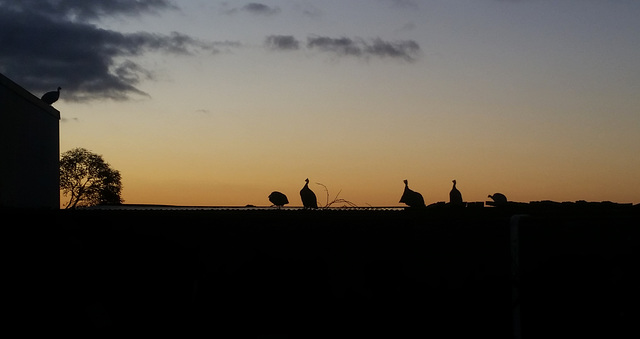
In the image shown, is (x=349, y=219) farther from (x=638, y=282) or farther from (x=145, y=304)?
(x=638, y=282)

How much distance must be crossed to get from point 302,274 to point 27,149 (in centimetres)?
910

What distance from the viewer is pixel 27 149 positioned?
1573 centimetres

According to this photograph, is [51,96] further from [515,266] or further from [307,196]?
[515,266]

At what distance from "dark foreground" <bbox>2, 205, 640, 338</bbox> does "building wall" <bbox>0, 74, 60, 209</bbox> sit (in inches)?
152

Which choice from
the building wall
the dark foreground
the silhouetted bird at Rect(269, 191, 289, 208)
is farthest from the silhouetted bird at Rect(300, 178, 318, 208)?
the dark foreground

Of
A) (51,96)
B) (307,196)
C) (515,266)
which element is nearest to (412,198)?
(307,196)

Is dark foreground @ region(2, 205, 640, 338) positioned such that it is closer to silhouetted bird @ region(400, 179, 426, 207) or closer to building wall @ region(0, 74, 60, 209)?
building wall @ region(0, 74, 60, 209)

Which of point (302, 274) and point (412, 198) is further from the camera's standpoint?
point (412, 198)

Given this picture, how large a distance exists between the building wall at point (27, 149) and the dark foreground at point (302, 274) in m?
3.86

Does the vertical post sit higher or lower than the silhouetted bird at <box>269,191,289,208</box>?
lower

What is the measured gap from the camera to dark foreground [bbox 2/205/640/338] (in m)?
8.46

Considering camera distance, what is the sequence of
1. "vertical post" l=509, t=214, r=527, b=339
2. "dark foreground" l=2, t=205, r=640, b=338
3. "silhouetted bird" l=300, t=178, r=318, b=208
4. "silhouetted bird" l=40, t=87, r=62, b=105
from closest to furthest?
"dark foreground" l=2, t=205, r=640, b=338 < "vertical post" l=509, t=214, r=527, b=339 < "silhouetted bird" l=40, t=87, r=62, b=105 < "silhouetted bird" l=300, t=178, r=318, b=208

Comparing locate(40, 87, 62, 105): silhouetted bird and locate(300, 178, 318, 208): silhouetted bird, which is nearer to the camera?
locate(40, 87, 62, 105): silhouetted bird

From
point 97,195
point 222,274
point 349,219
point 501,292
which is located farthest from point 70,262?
point 97,195
